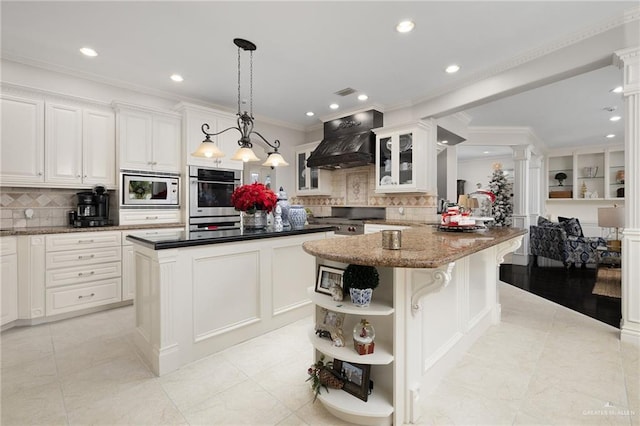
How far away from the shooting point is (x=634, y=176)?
2.40 meters

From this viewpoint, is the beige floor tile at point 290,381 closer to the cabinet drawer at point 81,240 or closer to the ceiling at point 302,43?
the cabinet drawer at point 81,240

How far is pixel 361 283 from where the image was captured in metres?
1.50

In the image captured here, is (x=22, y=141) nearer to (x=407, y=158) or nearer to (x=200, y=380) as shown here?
(x=200, y=380)

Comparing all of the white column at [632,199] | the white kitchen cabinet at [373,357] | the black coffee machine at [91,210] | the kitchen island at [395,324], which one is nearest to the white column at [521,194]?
the white column at [632,199]

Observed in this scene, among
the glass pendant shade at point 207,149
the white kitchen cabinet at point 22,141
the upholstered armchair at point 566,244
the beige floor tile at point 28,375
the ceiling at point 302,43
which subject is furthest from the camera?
the upholstered armchair at point 566,244

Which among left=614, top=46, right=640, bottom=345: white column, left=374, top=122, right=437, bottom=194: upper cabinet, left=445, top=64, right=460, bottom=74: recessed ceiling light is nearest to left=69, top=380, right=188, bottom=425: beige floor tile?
left=614, top=46, right=640, bottom=345: white column

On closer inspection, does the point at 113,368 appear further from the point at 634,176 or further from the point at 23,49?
the point at 634,176

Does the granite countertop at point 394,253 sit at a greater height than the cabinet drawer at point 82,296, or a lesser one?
greater

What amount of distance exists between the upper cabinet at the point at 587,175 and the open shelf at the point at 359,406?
28.2 ft

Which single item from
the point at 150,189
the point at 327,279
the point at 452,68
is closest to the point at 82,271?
the point at 150,189

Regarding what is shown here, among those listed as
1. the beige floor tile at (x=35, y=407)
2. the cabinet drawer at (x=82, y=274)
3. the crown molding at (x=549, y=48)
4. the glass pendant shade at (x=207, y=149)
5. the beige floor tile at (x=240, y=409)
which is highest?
the crown molding at (x=549, y=48)

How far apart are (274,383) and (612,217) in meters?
4.59

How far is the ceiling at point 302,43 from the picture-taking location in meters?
2.35

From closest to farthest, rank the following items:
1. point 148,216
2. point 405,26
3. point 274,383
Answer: point 274,383 → point 405,26 → point 148,216
